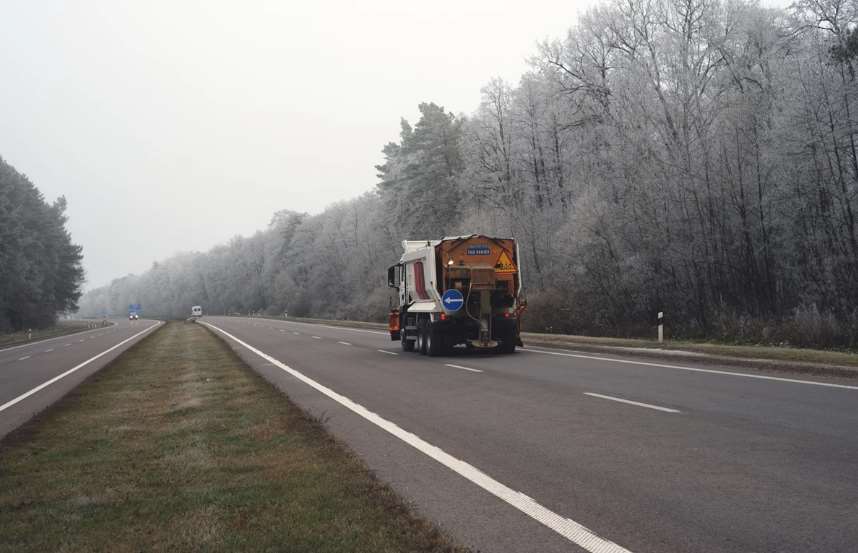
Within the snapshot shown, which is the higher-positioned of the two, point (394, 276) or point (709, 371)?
point (394, 276)

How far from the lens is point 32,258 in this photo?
74.1 metres

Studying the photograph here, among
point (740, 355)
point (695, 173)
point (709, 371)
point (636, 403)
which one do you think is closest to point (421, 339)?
point (740, 355)

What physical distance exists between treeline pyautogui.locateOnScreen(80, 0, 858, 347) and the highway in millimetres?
11877

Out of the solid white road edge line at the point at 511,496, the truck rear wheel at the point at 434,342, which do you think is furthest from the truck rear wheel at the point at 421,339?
the solid white road edge line at the point at 511,496

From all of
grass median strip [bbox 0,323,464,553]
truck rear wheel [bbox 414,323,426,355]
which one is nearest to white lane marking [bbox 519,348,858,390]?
truck rear wheel [bbox 414,323,426,355]

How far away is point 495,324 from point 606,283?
1387 cm

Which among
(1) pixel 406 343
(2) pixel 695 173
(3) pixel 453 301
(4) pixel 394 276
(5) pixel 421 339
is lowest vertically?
(1) pixel 406 343

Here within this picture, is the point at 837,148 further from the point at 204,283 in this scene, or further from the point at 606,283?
the point at 204,283

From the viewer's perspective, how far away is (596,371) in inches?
629

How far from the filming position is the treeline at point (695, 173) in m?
26.4

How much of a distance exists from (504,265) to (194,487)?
16.9 metres

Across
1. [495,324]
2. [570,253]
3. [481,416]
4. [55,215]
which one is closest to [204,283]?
[55,215]

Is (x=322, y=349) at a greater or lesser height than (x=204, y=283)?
lesser

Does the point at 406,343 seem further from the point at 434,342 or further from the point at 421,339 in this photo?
the point at 434,342
